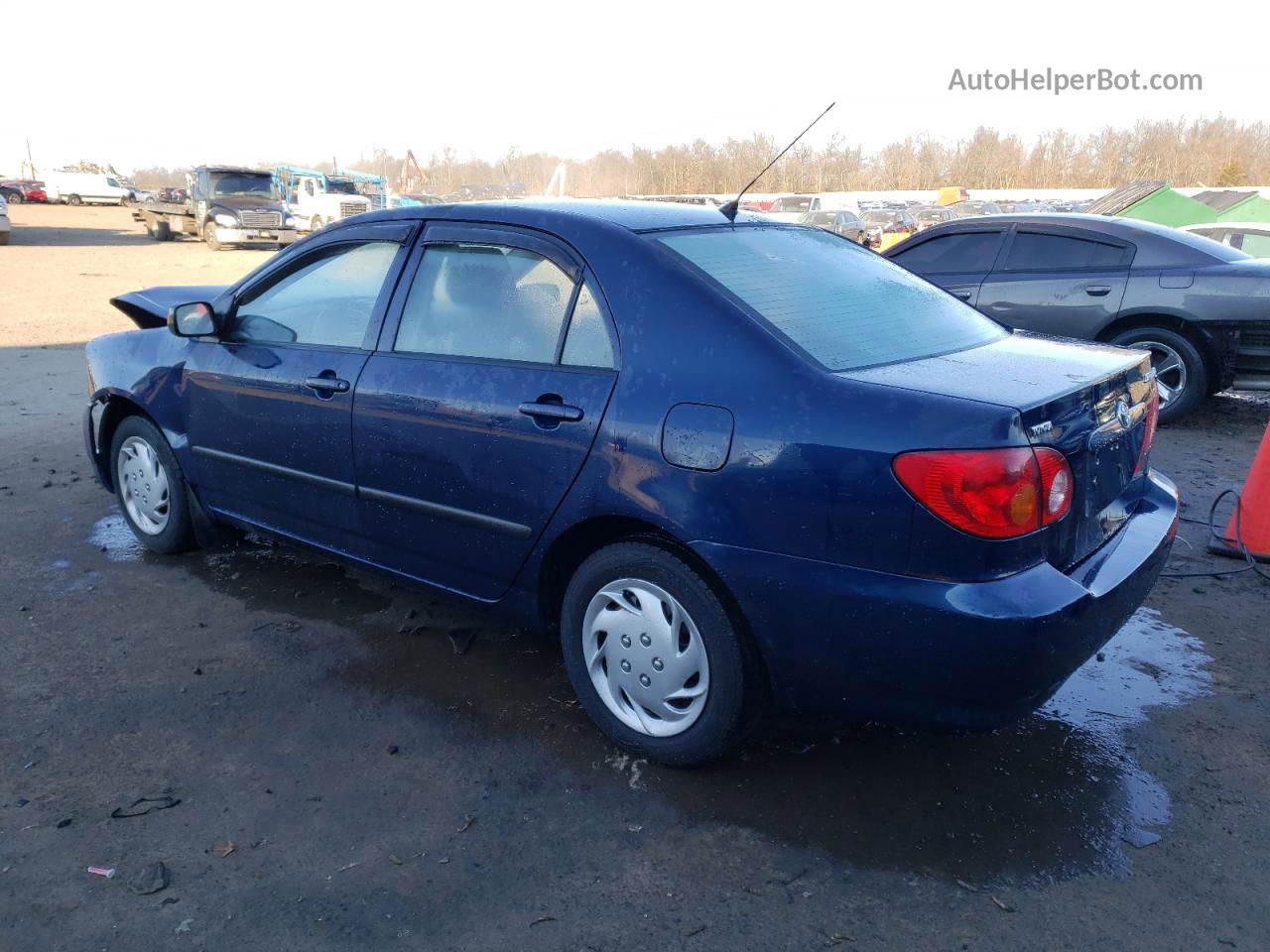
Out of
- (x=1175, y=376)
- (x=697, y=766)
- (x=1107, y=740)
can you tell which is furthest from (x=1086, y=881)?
(x=1175, y=376)

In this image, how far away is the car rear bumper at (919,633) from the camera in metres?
2.46

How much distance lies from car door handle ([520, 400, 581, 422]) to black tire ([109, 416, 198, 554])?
7.43 ft

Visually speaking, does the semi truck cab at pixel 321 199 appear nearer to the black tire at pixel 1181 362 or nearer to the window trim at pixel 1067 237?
the window trim at pixel 1067 237

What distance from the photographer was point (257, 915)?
8.08ft

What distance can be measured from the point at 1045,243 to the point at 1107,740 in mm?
5787

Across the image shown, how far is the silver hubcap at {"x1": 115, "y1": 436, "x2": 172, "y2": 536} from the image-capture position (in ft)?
15.5

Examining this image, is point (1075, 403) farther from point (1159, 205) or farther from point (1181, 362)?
point (1159, 205)

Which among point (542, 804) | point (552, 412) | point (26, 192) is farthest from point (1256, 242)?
point (26, 192)

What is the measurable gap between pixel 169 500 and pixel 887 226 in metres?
25.1

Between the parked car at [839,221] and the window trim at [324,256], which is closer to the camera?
the window trim at [324,256]

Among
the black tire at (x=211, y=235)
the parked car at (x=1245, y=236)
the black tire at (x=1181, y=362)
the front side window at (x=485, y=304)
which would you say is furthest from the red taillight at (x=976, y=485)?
the black tire at (x=211, y=235)

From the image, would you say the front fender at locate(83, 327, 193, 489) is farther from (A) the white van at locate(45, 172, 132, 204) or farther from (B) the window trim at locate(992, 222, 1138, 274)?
(A) the white van at locate(45, 172, 132, 204)

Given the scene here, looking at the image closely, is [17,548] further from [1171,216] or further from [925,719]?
[1171,216]

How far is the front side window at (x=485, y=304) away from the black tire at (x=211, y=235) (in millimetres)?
26762
